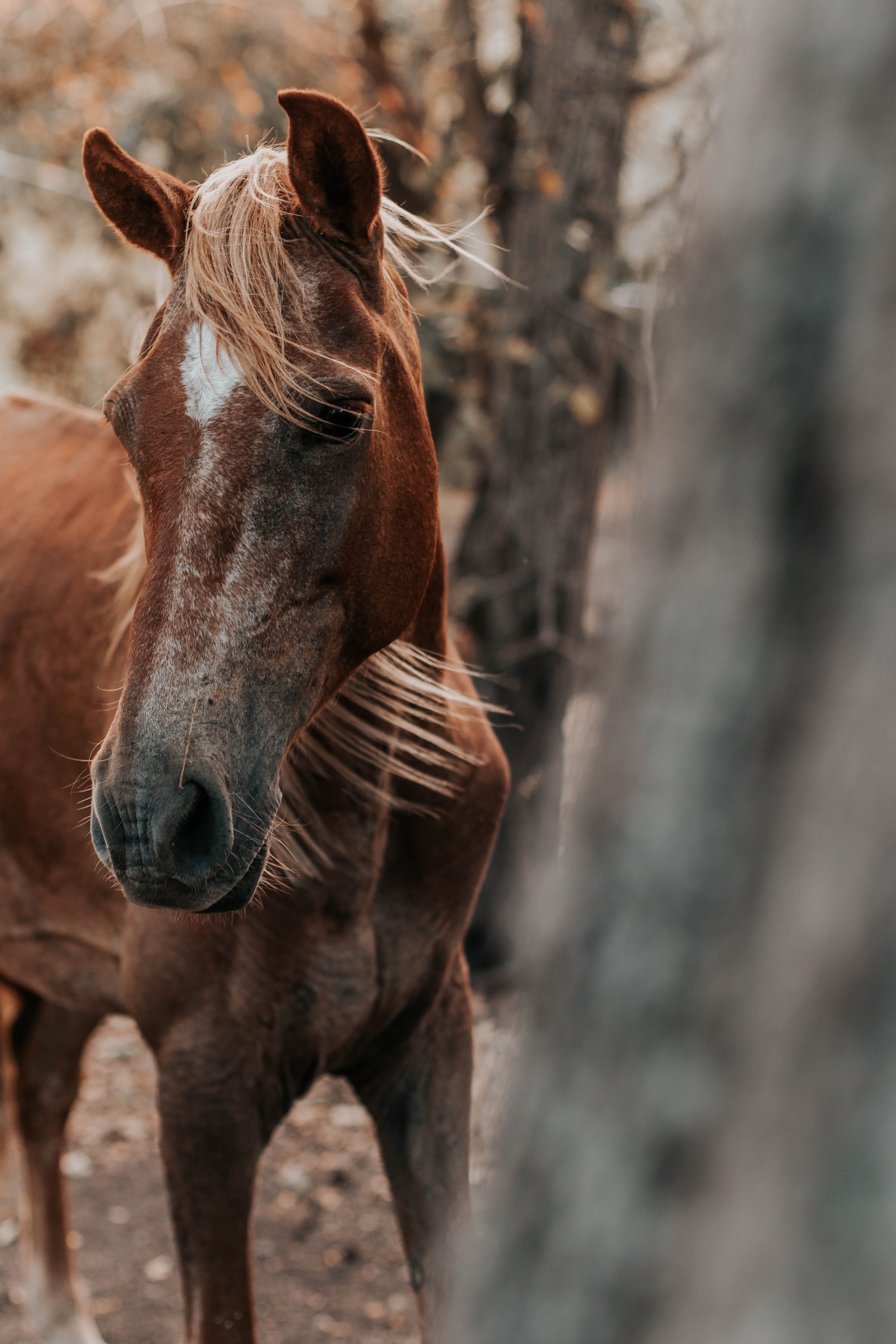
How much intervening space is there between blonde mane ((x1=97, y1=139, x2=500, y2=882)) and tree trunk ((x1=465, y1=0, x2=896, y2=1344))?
1016 mm

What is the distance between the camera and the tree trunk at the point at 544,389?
4141 mm

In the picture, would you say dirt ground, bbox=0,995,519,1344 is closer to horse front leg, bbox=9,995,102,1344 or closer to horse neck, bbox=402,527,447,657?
horse front leg, bbox=9,995,102,1344

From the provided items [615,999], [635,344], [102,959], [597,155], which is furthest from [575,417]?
[615,999]

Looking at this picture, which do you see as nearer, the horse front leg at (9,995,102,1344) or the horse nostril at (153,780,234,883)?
the horse nostril at (153,780,234,883)

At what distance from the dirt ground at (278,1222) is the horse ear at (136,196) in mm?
1811

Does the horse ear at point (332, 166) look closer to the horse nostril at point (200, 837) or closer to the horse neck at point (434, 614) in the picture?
the horse neck at point (434, 614)

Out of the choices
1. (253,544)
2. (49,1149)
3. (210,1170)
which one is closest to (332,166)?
(253,544)

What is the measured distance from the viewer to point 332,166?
1543mm

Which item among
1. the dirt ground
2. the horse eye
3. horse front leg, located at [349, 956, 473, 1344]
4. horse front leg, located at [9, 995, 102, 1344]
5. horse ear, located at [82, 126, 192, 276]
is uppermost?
horse ear, located at [82, 126, 192, 276]

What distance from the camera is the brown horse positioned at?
1.38m

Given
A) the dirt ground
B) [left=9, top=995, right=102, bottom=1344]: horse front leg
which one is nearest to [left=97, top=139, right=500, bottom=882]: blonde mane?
the dirt ground

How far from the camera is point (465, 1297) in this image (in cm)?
56

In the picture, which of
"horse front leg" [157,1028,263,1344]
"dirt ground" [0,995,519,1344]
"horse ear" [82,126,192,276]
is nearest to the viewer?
"horse ear" [82,126,192,276]

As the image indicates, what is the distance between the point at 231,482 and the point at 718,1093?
1.10m
